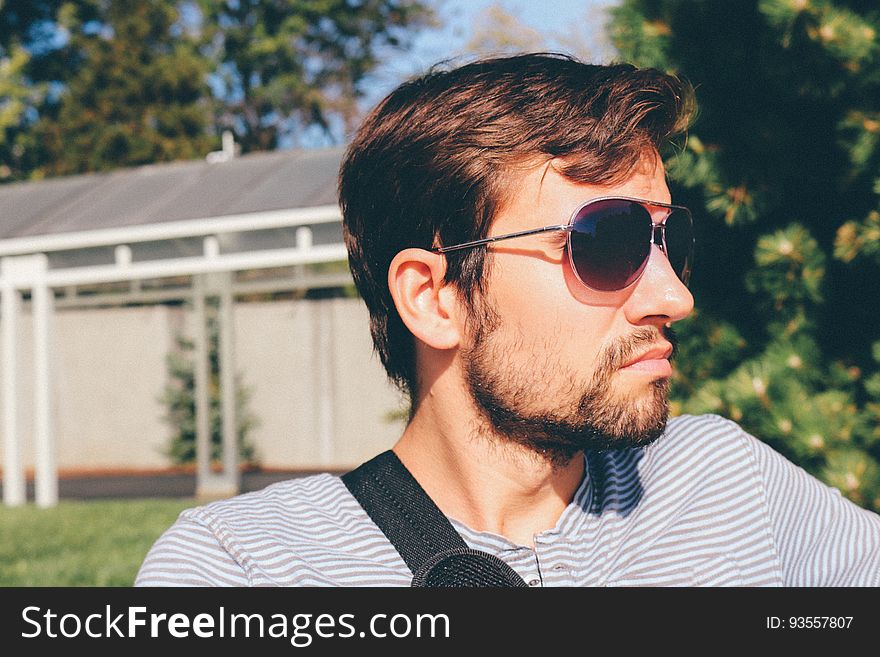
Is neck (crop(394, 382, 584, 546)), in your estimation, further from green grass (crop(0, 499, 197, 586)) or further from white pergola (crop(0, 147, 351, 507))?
white pergola (crop(0, 147, 351, 507))

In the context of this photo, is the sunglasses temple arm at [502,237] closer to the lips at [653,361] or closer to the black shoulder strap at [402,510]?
the lips at [653,361]

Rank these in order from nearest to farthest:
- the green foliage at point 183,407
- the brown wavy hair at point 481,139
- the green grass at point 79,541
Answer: the brown wavy hair at point 481,139 < the green grass at point 79,541 < the green foliage at point 183,407

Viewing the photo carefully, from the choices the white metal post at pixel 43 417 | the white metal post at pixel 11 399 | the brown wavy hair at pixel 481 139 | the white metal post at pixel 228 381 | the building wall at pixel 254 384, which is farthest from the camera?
the building wall at pixel 254 384

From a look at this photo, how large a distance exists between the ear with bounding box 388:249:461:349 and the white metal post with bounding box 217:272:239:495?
9.74m

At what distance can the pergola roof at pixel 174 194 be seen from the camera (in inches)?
376

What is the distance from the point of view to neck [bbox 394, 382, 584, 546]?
1.69 meters

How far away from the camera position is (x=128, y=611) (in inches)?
54.6

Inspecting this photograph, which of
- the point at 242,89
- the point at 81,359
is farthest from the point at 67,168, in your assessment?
the point at 81,359

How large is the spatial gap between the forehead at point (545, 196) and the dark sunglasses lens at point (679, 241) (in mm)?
103

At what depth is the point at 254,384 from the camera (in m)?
15.4

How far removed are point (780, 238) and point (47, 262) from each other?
9.24 meters

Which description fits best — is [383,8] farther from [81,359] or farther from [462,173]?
[462,173]

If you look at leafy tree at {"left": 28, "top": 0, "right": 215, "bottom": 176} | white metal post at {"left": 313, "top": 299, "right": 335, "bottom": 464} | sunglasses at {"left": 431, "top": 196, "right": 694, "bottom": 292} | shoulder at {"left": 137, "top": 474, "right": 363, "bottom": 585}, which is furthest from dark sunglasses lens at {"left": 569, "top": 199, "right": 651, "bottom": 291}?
leafy tree at {"left": 28, "top": 0, "right": 215, "bottom": 176}

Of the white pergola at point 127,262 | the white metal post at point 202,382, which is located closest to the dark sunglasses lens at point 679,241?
the white pergola at point 127,262
